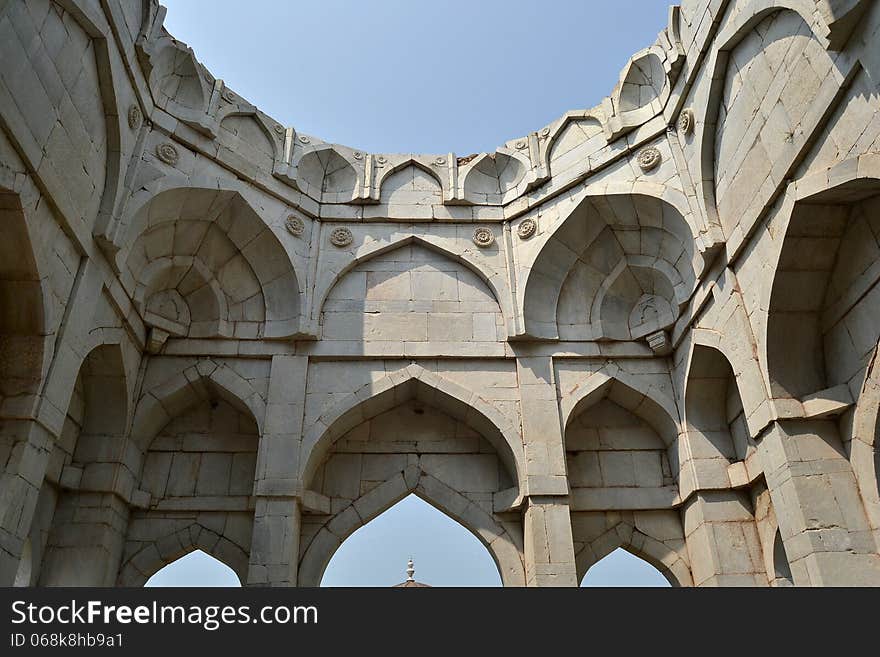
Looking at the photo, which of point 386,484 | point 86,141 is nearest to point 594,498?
point 386,484

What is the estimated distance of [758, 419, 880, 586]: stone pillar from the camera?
627 cm

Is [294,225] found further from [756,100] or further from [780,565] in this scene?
Answer: [780,565]

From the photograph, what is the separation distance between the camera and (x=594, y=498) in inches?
373

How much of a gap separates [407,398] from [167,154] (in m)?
4.89

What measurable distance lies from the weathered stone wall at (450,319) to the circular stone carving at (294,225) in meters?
0.10

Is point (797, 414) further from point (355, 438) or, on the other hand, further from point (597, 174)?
point (355, 438)

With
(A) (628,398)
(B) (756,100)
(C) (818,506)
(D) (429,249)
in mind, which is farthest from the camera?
(D) (429,249)

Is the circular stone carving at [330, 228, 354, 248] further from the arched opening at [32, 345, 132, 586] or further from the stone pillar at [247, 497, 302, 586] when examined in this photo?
the stone pillar at [247, 497, 302, 586]

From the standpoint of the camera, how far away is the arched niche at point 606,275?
384 inches

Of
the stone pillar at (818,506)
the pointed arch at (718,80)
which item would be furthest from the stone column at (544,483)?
the pointed arch at (718,80)

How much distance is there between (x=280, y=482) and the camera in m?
8.75

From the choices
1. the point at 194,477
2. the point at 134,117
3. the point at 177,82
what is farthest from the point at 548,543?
the point at 177,82

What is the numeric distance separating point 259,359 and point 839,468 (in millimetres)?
7499

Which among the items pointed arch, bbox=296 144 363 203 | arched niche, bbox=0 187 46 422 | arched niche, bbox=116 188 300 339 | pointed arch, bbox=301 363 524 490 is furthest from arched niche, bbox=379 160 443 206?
arched niche, bbox=0 187 46 422
